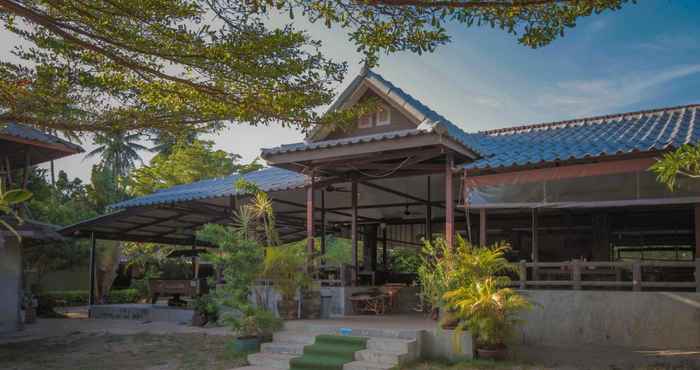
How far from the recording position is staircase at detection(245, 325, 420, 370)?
759 cm

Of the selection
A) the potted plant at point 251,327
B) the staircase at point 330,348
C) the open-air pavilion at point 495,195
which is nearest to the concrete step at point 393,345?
the staircase at point 330,348

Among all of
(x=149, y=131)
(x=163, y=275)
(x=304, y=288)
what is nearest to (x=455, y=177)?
(x=304, y=288)

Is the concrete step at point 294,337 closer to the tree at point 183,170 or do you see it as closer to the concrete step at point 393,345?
the concrete step at point 393,345

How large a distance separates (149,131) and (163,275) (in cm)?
881

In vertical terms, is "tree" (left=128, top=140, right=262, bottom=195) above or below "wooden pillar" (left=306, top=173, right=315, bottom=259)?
above

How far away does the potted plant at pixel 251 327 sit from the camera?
28.9ft

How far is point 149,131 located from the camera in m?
8.42

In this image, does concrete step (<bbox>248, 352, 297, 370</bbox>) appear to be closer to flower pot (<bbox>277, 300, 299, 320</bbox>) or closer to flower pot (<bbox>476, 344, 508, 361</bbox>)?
flower pot (<bbox>277, 300, 299, 320</bbox>)

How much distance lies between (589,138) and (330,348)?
20.6ft

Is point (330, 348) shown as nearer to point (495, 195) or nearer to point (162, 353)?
point (162, 353)

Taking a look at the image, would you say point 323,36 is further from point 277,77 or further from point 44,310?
point 44,310

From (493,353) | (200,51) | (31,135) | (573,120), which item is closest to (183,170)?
(31,135)

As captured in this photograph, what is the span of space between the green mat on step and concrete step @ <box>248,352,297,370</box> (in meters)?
0.19

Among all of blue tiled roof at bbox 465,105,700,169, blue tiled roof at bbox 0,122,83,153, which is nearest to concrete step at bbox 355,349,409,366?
blue tiled roof at bbox 465,105,700,169
